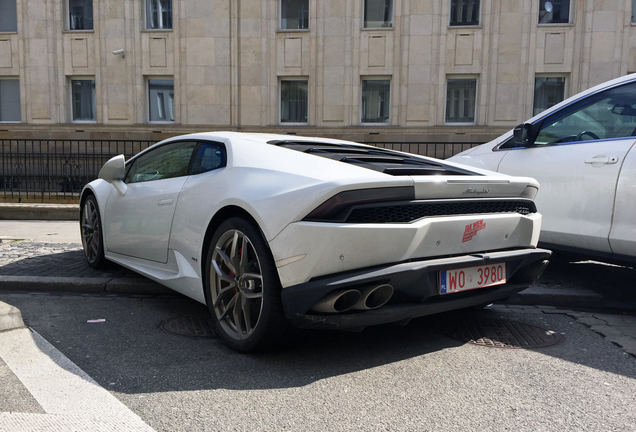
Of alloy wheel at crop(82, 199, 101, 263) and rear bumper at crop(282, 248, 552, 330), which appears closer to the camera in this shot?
rear bumper at crop(282, 248, 552, 330)

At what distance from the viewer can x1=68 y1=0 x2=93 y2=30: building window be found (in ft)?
64.7

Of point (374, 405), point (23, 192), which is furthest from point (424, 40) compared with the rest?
point (374, 405)

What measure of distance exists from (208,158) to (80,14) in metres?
19.1

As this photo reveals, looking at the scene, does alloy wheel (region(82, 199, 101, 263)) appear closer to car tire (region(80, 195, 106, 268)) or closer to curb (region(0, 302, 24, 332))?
car tire (region(80, 195, 106, 268))


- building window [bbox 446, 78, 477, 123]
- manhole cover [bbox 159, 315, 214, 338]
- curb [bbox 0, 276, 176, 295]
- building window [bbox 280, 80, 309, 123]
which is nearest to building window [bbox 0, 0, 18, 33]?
building window [bbox 280, 80, 309, 123]

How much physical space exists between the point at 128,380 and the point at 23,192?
11423 millimetres

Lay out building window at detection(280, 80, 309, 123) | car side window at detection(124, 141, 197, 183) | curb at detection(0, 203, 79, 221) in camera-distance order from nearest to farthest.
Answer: car side window at detection(124, 141, 197, 183) → curb at detection(0, 203, 79, 221) → building window at detection(280, 80, 309, 123)

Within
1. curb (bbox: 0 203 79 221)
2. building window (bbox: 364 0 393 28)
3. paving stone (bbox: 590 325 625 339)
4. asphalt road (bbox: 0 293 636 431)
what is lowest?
curb (bbox: 0 203 79 221)

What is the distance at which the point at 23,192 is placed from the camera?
12.6 meters

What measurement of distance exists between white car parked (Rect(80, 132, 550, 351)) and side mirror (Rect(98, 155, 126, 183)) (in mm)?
988

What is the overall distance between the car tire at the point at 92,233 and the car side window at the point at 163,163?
0.73 metres

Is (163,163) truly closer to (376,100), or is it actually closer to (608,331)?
(608,331)

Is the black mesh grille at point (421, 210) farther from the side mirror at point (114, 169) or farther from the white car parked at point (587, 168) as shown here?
the side mirror at point (114, 169)

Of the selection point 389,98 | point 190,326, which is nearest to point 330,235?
point 190,326
